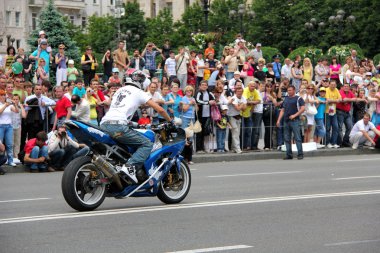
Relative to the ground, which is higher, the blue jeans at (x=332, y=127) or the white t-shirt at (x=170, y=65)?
the white t-shirt at (x=170, y=65)

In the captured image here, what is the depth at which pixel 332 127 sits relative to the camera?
29.8m

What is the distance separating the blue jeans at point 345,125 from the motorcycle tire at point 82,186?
54.1 ft

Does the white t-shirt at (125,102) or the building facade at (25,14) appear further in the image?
the building facade at (25,14)

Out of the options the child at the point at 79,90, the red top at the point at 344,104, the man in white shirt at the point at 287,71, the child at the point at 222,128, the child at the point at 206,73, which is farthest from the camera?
the man in white shirt at the point at 287,71

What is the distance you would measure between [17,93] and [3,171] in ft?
7.90

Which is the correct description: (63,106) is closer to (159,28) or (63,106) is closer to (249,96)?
(249,96)

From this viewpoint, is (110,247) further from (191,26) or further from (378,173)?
(191,26)

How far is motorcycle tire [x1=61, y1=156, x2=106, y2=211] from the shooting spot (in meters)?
13.7

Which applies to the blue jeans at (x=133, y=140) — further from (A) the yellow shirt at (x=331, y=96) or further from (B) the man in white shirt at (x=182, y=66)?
(B) the man in white shirt at (x=182, y=66)

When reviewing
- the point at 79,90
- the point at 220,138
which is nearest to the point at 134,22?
the point at 220,138

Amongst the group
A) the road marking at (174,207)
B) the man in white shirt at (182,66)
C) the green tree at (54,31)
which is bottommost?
the road marking at (174,207)

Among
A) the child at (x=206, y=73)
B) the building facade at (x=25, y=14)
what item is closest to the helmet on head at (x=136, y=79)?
the child at (x=206, y=73)

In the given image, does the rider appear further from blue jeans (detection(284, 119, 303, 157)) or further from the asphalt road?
blue jeans (detection(284, 119, 303, 157))

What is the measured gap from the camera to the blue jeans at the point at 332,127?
29.5m
